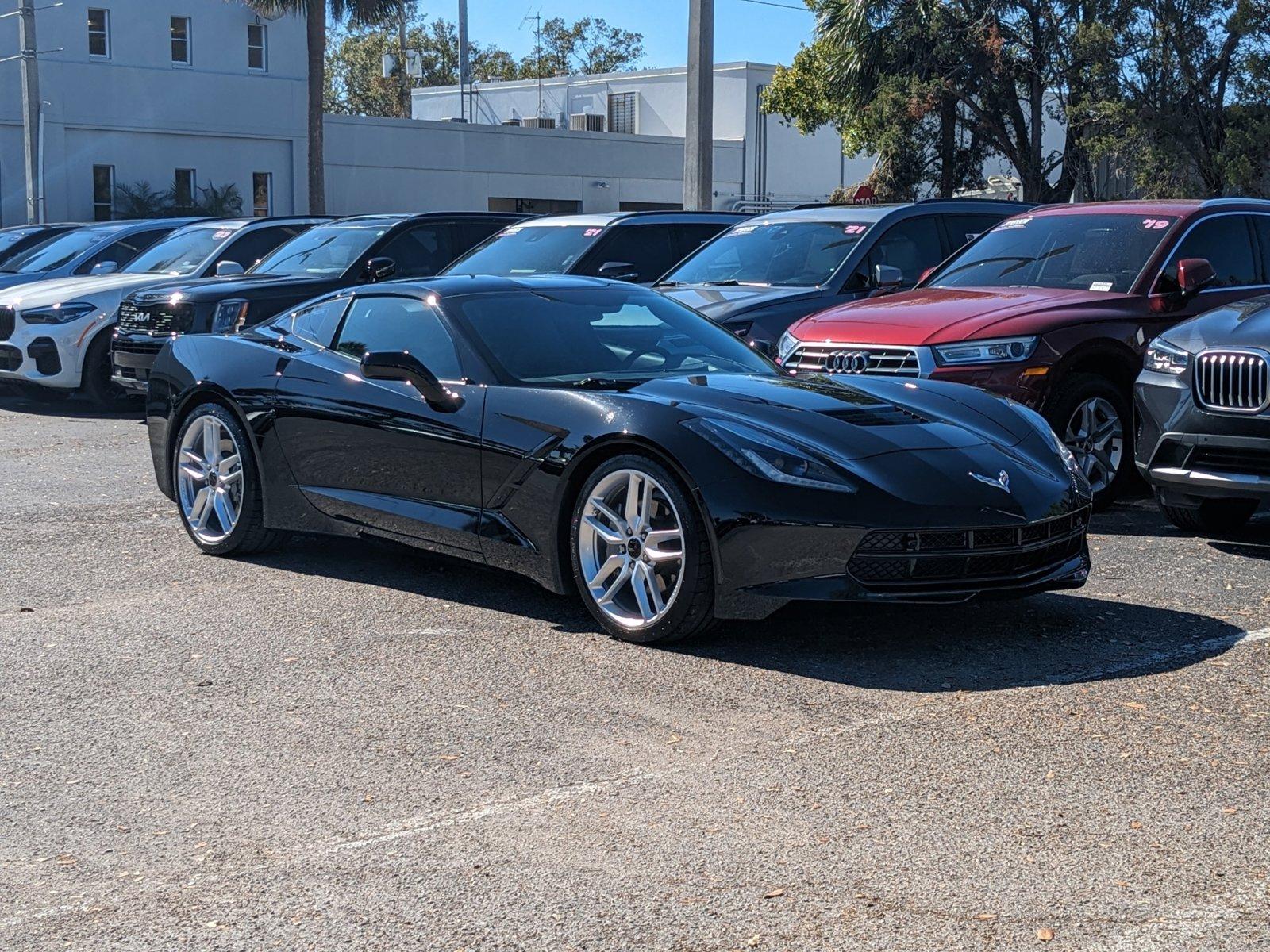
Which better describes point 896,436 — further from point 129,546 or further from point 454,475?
point 129,546

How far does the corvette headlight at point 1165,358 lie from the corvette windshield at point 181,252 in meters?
10.2

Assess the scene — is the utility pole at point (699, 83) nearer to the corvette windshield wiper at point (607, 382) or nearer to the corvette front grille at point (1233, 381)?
the corvette front grille at point (1233, 381)

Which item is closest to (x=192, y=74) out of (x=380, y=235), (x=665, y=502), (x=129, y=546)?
(x=380, y=235)

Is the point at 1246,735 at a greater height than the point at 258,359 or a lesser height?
lesser

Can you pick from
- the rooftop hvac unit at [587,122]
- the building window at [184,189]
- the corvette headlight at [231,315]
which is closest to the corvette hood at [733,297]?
the corvette headlight at [231,315]

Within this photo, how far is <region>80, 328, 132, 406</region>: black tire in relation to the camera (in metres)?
14.8

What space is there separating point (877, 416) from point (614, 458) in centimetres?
104

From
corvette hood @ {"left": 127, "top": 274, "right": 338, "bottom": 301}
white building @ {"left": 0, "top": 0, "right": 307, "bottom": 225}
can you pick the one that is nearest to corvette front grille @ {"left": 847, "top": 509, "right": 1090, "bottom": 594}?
corvette hood @ {"left": 127, "top": 274, "right": 338, "bottom": 301}

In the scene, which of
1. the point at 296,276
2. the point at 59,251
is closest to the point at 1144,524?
the point at 296,276

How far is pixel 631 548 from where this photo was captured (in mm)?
6152

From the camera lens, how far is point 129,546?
827 centimetres

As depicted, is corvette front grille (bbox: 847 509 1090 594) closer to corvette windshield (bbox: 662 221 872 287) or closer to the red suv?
the red suv

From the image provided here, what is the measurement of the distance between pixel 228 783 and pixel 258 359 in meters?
3.55

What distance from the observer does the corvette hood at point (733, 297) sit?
11.3 m
